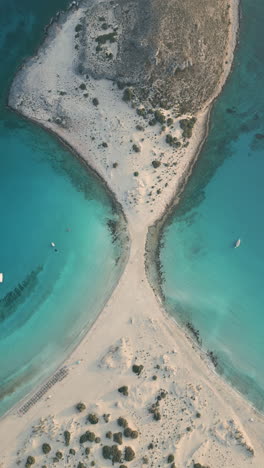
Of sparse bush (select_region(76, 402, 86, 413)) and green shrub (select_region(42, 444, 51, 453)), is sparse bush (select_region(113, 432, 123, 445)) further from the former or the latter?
green shrub (select_region(42, 444, 51, 453))

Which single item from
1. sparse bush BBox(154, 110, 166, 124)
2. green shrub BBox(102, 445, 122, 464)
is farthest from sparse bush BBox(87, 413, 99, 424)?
sparse bush BBox(154, 110, 166, 124)

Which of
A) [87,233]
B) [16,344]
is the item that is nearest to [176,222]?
[87,233]

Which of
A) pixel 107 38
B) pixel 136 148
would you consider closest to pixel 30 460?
pixel 136 148

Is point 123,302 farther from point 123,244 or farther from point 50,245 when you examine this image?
point 50,245

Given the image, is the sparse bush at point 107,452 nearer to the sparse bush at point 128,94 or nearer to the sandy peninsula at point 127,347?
the sandy peninsula at point 127,347

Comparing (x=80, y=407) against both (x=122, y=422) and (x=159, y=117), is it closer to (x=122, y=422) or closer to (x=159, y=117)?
(x=122, y=422)
